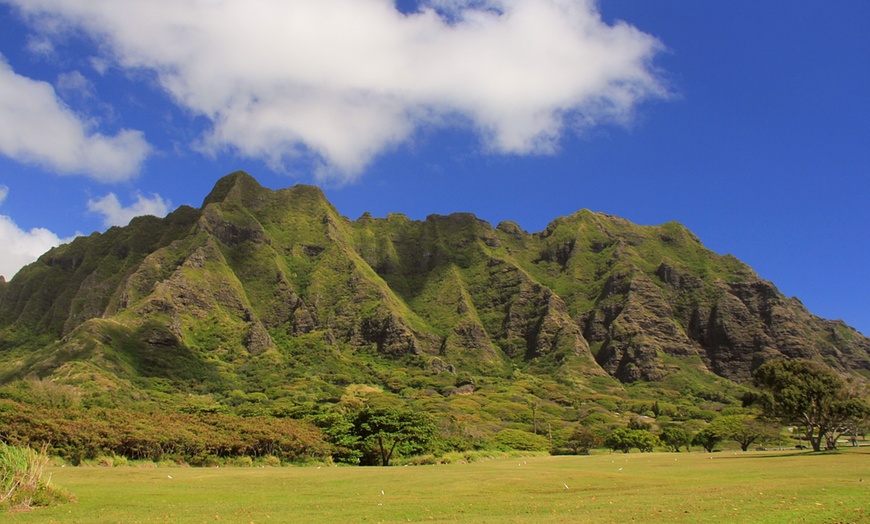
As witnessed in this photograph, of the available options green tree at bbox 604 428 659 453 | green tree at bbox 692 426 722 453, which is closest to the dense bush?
green tree at bbox 604 428 659 453

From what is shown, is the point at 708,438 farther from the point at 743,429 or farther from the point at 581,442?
the point at 581,442

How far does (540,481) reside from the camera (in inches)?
1400

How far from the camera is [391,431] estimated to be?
6981cm

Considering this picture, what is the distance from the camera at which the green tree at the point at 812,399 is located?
59.1m

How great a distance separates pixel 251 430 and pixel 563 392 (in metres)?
146

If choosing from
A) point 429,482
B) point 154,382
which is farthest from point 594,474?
point 154,382

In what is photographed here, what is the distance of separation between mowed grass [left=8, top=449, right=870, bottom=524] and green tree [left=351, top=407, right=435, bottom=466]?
30.5 m

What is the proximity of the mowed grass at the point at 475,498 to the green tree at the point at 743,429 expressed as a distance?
65104 mm

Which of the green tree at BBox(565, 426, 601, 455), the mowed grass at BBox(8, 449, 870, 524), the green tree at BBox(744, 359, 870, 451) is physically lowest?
the green tree at BBox(565, 426, 601, 455)

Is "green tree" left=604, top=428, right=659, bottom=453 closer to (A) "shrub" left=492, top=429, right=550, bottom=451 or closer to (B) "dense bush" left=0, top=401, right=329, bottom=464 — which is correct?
(A) "shrub" left=492, top=429, right=550, bottom=451

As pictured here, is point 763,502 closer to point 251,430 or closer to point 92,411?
point 251,430

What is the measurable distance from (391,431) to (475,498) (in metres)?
43.8

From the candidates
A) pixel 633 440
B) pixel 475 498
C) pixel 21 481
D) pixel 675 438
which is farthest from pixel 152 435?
pixel 675 438

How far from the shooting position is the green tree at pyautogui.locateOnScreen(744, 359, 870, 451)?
5912 centimetres
